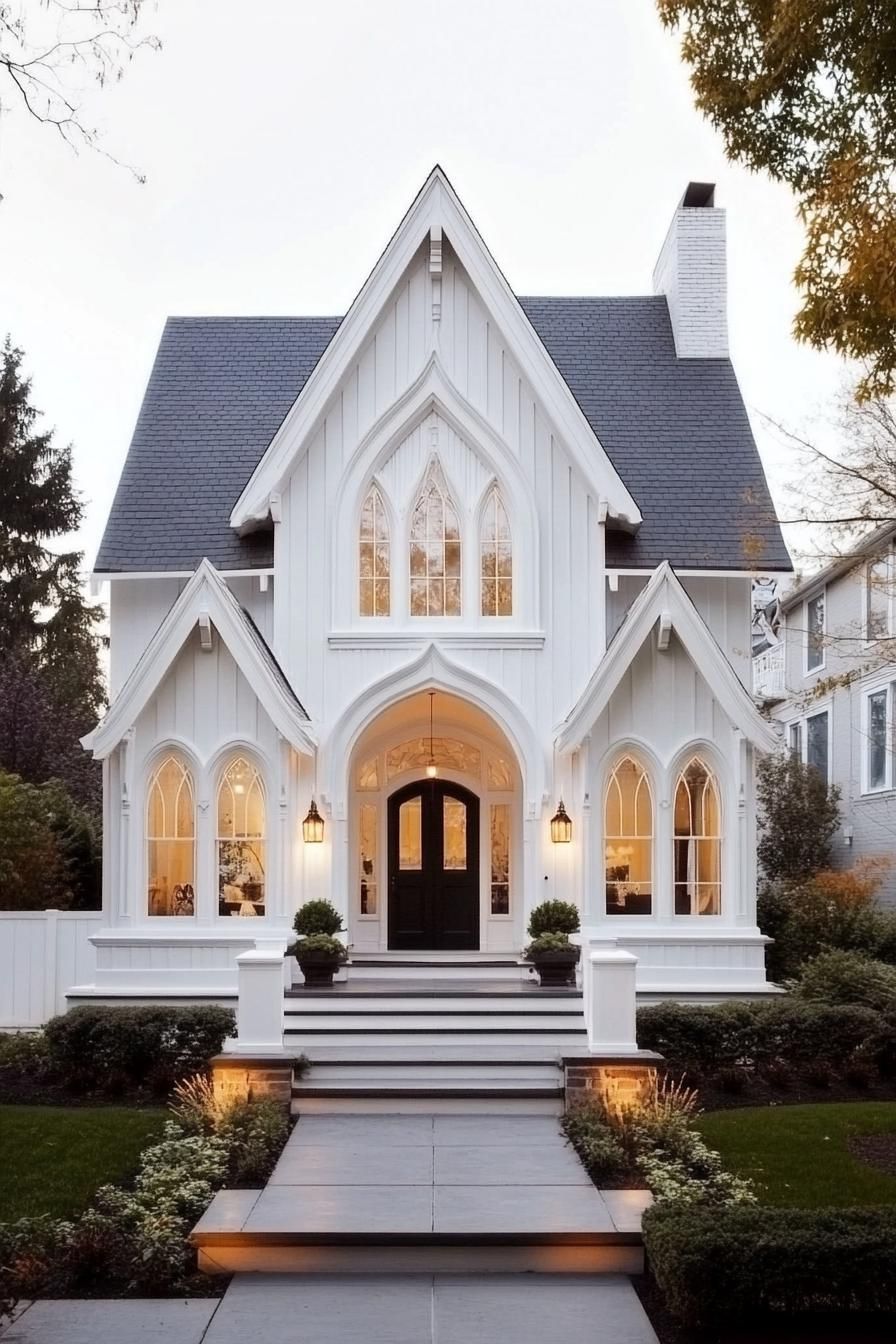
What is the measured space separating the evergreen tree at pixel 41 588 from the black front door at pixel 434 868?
16660mm

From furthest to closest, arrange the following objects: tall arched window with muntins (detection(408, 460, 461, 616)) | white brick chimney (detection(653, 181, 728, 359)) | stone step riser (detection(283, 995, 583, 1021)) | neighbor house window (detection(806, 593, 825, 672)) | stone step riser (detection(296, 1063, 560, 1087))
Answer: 1. neighbor house window (detection(806, 593, 825, 672))
2. white brick chimney (detection(653, 181, 728, 359))
3. tall arched window with muntins (detection(408, 460, 461, 616))
4. stone step riser (detection(283, 995, 583, 1021))
5. stone step riser (detection(296, 1063, 560, 1087))

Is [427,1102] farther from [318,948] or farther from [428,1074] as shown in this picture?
[318,948]

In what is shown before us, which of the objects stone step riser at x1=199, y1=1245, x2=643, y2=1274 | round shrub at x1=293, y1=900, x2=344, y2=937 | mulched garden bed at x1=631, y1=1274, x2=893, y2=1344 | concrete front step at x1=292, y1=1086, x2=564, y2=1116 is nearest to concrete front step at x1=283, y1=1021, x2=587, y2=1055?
concrete front step at x1=292, y1=1086, x2=564, y2=1116

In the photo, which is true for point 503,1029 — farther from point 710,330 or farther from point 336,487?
point 710,330

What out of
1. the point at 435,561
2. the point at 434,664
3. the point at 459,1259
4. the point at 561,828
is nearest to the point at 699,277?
the point at 435,561

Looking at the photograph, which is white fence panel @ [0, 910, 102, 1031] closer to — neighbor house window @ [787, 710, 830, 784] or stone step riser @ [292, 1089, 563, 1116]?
stone step riser @ [292, 1089, 563, 1116]

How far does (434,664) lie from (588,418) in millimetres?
4368

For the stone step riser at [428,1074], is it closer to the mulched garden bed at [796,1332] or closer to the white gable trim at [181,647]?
the white gable trim at [181,647]

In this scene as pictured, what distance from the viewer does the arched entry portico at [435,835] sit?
19.0 m

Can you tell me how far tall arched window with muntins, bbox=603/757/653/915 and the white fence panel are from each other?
23.1 ft

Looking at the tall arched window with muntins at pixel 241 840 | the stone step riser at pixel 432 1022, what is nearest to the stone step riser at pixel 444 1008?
the stone step riser at pixel 432 1022

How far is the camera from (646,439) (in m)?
19.9

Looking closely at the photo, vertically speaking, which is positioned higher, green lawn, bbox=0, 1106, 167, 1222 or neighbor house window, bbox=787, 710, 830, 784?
neighbor house window, bbox=787, 710, 830, 784

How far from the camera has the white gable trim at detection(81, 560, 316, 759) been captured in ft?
54.6
